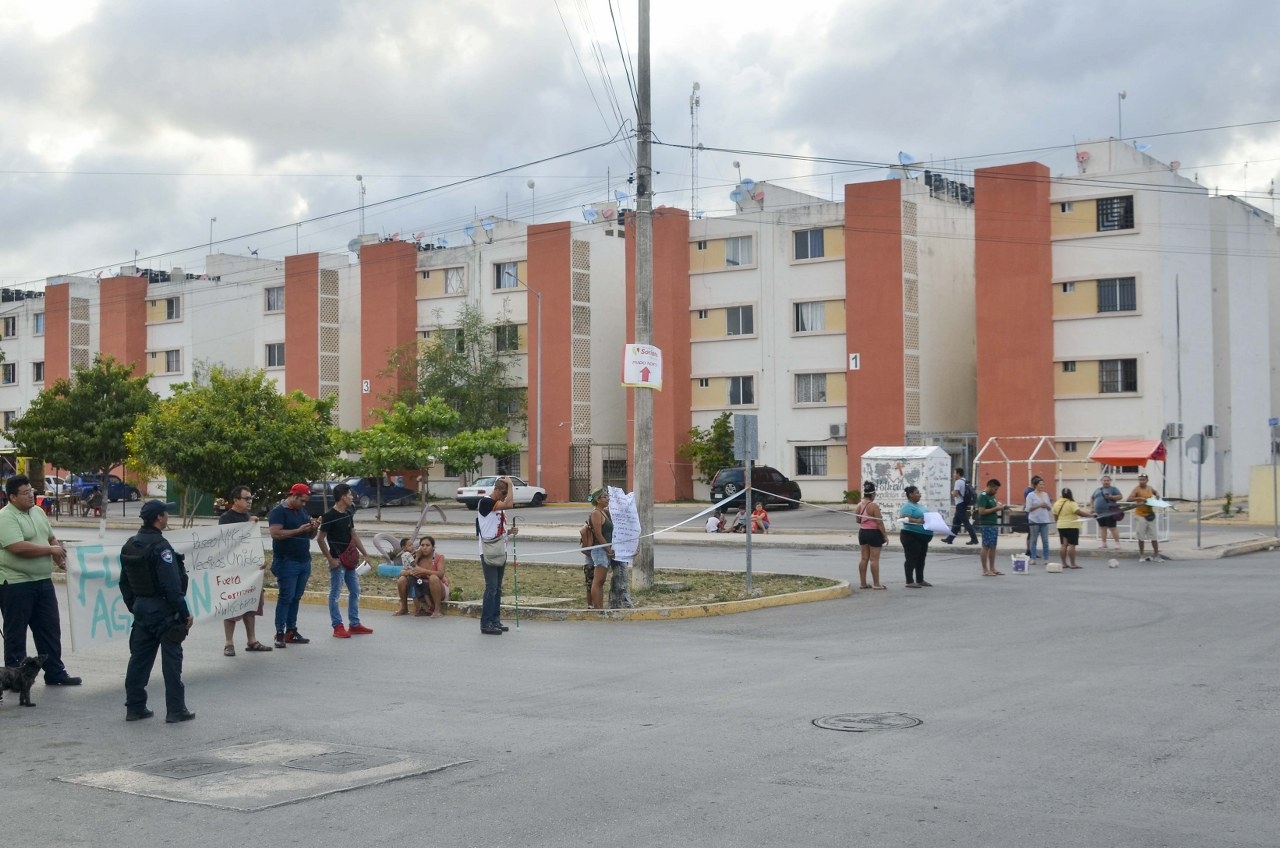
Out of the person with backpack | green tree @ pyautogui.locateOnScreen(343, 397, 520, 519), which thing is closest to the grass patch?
the person with backpack

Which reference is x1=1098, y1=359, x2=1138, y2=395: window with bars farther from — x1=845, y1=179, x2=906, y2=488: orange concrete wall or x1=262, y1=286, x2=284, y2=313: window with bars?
x1=262, y1=286, x2=284, y2=313: window with bars

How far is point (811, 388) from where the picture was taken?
5541 cm

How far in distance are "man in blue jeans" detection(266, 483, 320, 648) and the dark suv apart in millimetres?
34156

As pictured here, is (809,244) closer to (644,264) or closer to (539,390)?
(539,390)

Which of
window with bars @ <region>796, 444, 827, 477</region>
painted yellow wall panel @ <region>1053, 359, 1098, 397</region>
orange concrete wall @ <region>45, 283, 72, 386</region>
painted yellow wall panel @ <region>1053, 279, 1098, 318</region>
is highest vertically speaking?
orange concrete wall @ <region>45, 283, 72, 386</region>

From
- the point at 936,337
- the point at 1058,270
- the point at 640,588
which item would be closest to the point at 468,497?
the point at 936,337

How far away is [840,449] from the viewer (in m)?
54.4

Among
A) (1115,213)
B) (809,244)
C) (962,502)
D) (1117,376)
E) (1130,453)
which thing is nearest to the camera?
(962,502)

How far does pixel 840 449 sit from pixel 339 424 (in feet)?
97.8

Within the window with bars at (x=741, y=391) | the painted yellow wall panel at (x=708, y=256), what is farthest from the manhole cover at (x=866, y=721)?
the painted yellow wall panel at (x=708, y=256)

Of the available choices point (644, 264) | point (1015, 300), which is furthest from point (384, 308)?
point (644, 264)

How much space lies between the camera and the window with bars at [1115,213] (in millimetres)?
48094

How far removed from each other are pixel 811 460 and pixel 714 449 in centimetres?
415

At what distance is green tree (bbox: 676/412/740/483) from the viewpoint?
55.6 m
